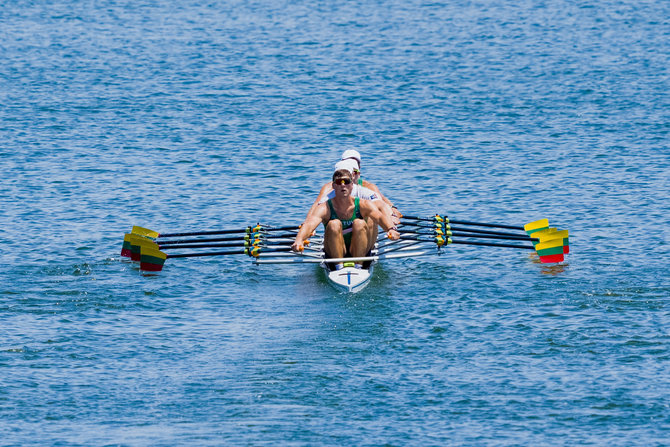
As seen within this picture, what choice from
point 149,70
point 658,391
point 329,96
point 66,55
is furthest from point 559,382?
point 66,55

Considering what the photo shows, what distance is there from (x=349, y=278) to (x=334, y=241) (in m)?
0.77

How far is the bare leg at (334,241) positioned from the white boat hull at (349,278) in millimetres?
333

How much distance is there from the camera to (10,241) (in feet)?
87.1

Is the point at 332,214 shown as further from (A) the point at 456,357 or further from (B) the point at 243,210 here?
(B) the point at 243,210

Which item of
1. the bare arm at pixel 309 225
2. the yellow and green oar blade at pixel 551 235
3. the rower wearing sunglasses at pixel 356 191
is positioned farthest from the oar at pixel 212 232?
the yellow and green oar blade at pixel 551 235

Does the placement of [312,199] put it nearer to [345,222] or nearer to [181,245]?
[181,245]

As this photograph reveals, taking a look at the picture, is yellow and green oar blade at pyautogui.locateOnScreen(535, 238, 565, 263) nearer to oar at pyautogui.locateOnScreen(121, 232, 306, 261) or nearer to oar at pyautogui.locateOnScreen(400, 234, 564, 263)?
oar at pyautogui.locateOnScreen(400, 234, 564, 263)

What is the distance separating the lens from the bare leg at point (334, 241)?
71.9 ft

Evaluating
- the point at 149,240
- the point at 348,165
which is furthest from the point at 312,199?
the point at 348,165

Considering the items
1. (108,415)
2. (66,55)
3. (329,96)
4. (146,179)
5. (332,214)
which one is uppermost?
(66,55)

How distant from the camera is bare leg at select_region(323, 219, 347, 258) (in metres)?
21.9

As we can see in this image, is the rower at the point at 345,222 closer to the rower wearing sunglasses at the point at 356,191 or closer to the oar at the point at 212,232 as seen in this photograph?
the rower wearing sunglasses at the point at 356,191

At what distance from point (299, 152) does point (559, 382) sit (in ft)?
60.0

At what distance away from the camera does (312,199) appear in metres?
30.6
